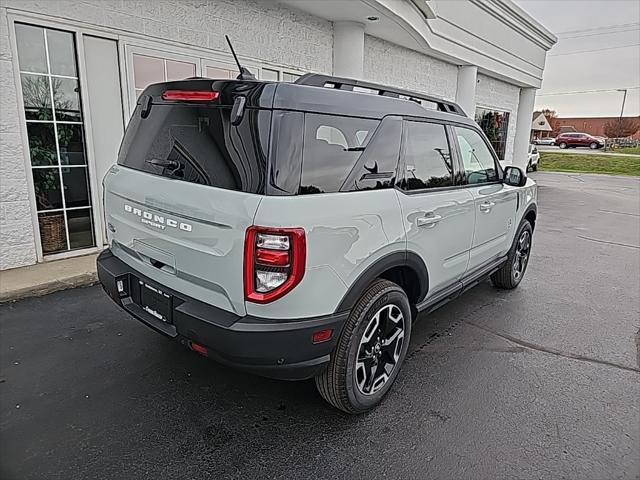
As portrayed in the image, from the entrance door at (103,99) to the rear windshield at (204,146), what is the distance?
313 centimetres

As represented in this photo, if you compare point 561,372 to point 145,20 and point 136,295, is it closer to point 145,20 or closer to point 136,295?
point 136,295

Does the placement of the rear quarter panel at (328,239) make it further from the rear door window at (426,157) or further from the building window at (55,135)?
the building window at (55,135)

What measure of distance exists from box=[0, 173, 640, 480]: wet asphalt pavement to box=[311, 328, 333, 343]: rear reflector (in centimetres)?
66

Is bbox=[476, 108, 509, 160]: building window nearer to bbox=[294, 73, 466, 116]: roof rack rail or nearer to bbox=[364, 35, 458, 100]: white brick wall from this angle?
bbox=[364, 35, 458, 100]: white brick wall

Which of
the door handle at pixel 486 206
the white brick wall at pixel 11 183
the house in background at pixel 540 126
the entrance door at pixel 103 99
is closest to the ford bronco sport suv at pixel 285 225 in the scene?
the door handle at pixel 486 206

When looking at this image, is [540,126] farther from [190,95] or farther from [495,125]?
[190,95]

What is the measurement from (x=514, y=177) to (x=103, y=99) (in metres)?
4.96

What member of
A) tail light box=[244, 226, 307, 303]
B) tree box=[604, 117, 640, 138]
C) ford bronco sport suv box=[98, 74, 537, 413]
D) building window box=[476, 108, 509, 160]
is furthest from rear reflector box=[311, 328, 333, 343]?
tree box=[604, 117, 640, 138]

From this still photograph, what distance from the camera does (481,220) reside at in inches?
152

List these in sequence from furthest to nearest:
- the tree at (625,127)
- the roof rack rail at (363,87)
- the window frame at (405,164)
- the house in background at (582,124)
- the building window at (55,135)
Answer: the house in background at (582,124) → the tree at (625,127) → the building window at (55,135) → the window frame at (405,164) → the roof rack rail at (363,87)

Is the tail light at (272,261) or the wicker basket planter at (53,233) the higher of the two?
the tail light at (272,261)

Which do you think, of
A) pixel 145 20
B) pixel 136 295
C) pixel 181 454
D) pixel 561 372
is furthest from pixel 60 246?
pixel 561 372

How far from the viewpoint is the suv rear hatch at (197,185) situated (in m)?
2.24

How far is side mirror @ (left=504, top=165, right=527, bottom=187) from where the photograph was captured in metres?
4.47
